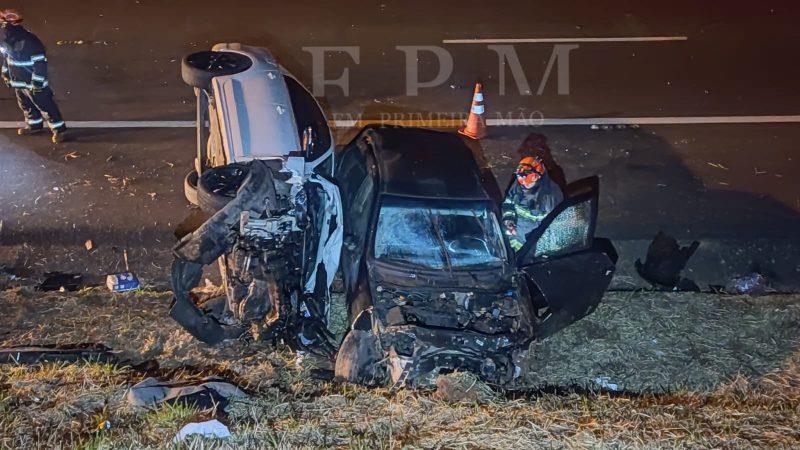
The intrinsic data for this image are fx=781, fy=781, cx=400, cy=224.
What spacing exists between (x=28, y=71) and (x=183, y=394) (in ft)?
20.4

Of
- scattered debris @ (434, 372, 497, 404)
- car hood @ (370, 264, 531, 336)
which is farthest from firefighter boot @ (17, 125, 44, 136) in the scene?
scattered debris @ (434, 372, 497, 404)

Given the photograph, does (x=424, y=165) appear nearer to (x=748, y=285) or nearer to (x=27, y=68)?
(x=748, y=285)

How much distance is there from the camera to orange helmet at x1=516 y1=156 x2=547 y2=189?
7.42 metres

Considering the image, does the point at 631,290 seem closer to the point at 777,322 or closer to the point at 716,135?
the point at 777,322

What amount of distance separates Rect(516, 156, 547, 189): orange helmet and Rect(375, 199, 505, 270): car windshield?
86 cm

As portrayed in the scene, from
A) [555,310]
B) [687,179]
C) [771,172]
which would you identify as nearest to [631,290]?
[555,310]

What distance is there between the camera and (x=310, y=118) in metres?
7.64

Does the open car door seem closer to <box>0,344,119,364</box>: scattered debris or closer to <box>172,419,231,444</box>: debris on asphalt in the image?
<box>172,419,231,444</box>: debris on asphalt

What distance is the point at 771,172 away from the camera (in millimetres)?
9812

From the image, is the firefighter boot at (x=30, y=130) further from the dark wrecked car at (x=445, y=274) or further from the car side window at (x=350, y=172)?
the dark wrecked car at (x=445, y=274)

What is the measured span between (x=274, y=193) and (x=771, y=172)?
6.71 metres

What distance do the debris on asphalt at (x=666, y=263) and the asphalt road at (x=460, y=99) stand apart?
0.85 ft

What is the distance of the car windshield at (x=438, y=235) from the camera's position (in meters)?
6.46

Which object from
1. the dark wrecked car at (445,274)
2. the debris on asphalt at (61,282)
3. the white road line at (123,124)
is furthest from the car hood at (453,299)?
the white road line at (123,124)
